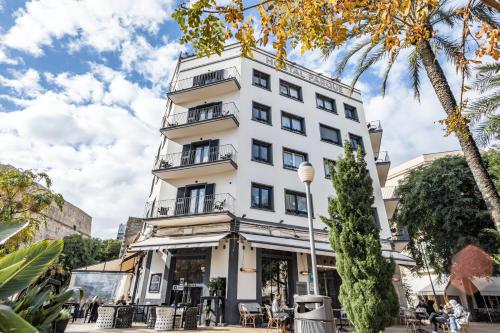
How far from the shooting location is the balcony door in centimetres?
1608

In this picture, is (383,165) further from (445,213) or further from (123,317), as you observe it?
(123,317)

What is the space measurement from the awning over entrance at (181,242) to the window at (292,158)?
6.72 m

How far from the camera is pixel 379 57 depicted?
1338 cm

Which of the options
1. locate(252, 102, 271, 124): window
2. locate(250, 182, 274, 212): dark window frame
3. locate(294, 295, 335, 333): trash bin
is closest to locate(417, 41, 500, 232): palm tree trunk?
locate(294, 295, 335, 333): trash bin

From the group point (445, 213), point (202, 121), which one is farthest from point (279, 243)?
point (445, 213)

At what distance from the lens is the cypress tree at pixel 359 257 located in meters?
7.61

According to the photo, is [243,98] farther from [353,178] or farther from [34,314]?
[34,314]

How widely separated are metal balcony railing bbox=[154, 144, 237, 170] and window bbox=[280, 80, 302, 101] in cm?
731

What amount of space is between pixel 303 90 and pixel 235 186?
1090 centimetres

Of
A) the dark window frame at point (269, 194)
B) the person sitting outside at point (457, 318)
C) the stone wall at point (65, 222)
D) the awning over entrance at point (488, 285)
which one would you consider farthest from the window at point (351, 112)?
the stone wall at point (65, 222)

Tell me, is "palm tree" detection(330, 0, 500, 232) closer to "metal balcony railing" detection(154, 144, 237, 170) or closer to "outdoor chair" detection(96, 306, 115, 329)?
"metal balcony railing" detection(154, 144, 237, 170)

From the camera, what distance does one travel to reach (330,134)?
21656mm

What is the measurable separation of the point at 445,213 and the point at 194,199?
1749 centimetres

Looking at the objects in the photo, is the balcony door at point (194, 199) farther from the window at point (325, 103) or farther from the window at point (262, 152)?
the window at point (325, 103)
